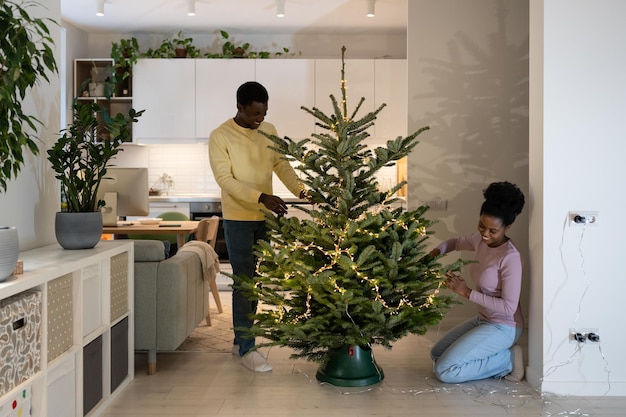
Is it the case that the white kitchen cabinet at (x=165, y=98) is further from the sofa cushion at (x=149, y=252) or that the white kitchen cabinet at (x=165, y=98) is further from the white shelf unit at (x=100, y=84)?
the sofa cushion at (x=149, y=252)

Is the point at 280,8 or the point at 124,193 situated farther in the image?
the point at 280,8

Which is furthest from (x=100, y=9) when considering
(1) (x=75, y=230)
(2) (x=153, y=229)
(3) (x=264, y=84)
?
(1) (x=75, y=230)

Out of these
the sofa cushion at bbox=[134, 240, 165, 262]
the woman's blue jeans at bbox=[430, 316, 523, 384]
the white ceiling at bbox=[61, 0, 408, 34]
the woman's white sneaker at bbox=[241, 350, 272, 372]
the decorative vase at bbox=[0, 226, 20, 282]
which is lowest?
the woman's white sneaker at bbox=[241, 350, 272, 372]

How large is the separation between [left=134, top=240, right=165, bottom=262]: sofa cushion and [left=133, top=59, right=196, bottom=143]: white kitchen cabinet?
12.9 ft

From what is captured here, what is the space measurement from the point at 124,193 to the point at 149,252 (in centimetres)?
171

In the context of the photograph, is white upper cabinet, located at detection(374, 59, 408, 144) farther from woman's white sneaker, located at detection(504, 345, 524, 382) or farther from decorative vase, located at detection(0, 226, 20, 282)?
decorative vase, located at detection(0, 226, 20, 282)

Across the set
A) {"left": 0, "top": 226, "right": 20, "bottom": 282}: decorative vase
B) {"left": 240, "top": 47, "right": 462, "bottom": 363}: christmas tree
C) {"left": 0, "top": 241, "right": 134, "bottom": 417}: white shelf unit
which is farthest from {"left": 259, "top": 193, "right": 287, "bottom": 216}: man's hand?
{"left": 0, "top": 226, "right": 20, "bottom": 282}: decorative vase

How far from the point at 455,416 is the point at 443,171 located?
7.28ft

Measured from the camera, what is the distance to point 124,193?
5.62 metres

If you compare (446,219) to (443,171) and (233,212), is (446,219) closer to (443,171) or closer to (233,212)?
(443,171)

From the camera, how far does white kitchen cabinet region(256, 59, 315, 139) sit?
7828 mm

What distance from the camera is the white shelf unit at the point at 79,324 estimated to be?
266 cm

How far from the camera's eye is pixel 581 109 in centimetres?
362

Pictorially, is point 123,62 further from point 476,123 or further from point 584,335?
point 584,335
